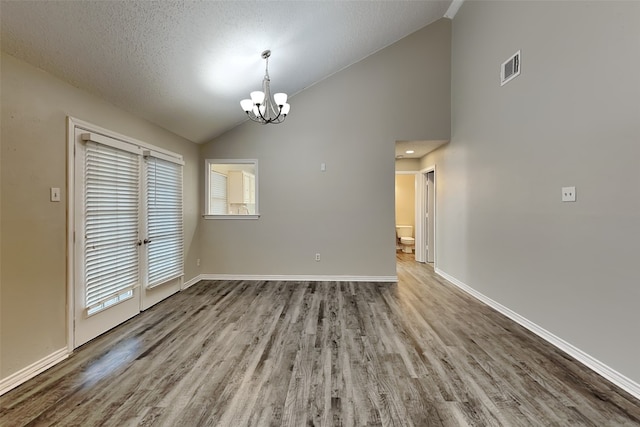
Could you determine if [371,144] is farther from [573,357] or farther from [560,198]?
[573,357]

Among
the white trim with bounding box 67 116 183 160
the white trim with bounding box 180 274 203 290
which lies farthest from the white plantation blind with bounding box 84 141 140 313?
the white trim with bounding box 180 274 203 290

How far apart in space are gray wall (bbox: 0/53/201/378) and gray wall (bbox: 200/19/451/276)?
2478 mm

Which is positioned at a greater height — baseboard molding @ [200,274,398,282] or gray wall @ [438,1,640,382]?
gray wall @ [438,1,640,382]

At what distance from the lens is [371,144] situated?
450 centimetres

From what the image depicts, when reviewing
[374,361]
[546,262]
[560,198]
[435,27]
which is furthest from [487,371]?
[435,27]

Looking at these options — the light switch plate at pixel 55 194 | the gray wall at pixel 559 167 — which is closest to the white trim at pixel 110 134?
the light switch plate at pixel 55 194

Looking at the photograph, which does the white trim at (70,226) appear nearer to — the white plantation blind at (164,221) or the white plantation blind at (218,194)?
the white plantation blind at (164,221)

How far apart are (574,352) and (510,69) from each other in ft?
9.56

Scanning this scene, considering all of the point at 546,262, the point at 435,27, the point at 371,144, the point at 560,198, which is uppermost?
the point at 435,27

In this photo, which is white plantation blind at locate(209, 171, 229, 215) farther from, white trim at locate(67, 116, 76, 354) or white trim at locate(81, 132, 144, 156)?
white trim at locate(67, 116, 76, 354)

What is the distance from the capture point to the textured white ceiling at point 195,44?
192 cm

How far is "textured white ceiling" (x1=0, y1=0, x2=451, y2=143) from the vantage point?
1.92 metres

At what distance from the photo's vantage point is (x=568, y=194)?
2.30 metres

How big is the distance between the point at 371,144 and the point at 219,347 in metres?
3.65
